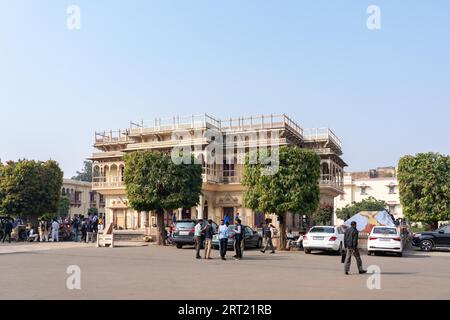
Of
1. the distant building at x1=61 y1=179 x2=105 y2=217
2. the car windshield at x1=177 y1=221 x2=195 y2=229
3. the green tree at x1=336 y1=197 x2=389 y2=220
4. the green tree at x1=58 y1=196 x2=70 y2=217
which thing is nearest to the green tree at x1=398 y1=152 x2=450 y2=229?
the car windshield at x1=177 y1=221 x2=195 y2=229

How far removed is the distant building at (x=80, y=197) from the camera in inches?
3280

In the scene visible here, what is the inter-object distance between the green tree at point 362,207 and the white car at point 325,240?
69.5 metres

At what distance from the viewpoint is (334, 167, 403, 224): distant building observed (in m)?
97.1

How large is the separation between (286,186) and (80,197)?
67.0 m

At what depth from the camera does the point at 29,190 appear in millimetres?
39094

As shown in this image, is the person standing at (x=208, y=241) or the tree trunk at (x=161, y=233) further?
the tree trunk at (x=161, y=233)

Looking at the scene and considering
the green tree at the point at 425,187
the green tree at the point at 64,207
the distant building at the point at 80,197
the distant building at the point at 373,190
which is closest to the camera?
the green tree at the point at 425,187

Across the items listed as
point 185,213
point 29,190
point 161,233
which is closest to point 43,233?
point 29,190

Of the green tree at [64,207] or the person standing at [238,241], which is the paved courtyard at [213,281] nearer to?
the person standing at [238,241]

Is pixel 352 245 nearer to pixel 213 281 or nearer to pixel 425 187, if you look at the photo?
pixel 213 281

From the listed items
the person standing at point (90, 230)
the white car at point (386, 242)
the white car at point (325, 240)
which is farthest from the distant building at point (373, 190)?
the white car at point (325, 240)
